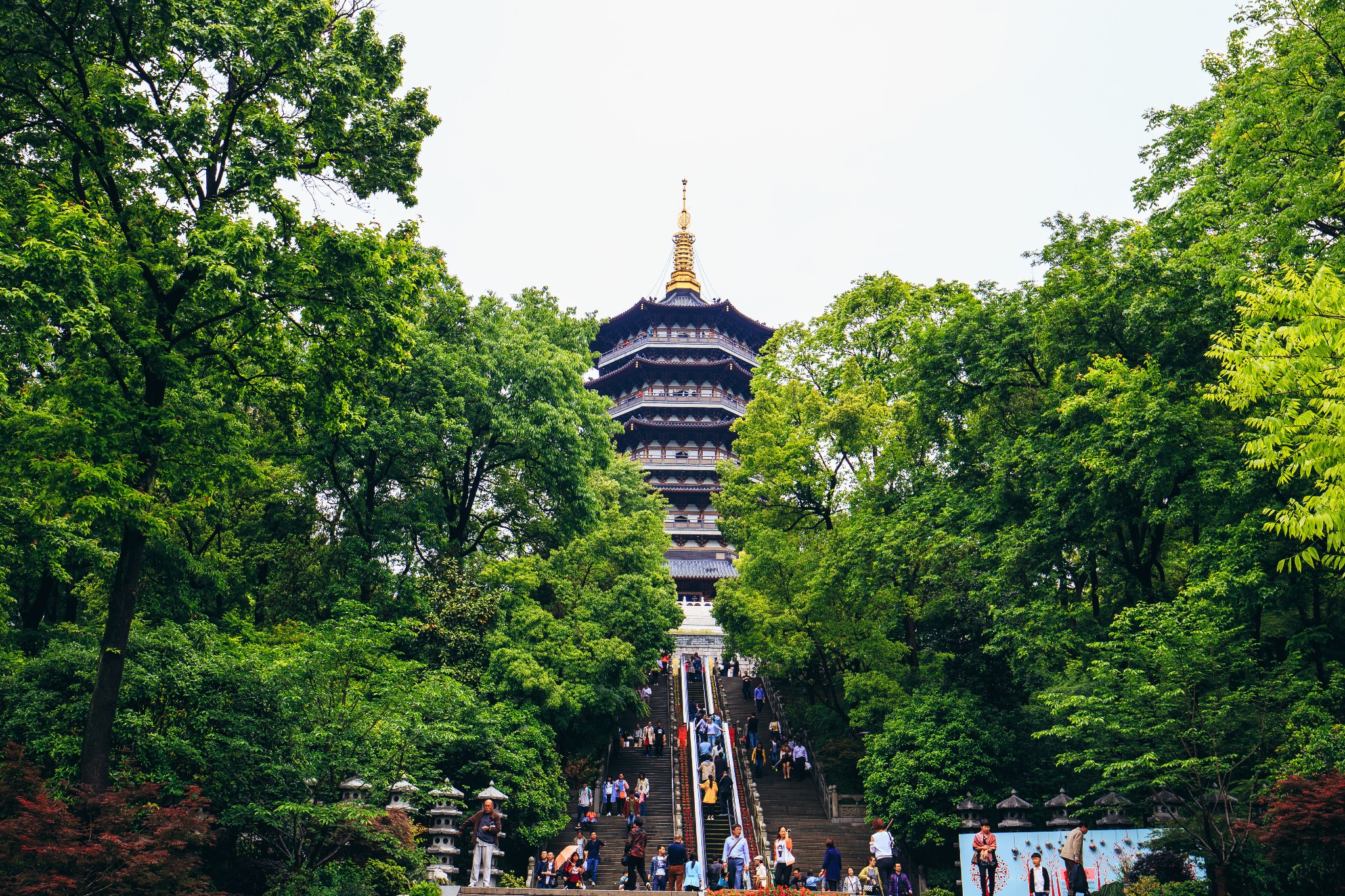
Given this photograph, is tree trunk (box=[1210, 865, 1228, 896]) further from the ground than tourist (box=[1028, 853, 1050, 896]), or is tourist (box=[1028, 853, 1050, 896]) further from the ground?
tree trunk (box=[1210, 865, 1228, 896])

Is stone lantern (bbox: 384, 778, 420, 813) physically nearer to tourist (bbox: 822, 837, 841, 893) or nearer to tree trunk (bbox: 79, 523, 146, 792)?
tree trunk (bbox: 79, 523, 146, 792)

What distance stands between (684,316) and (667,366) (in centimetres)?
425

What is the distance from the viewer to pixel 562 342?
2625 centimetres

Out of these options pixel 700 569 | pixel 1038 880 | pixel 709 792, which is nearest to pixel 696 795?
pixel 709 792

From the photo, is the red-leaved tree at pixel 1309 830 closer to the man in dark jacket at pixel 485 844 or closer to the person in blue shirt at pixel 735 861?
the person in blue shirt at pixel 735 861

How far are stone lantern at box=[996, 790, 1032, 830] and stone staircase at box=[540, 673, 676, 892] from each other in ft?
19.6

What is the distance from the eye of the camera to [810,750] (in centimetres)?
2250

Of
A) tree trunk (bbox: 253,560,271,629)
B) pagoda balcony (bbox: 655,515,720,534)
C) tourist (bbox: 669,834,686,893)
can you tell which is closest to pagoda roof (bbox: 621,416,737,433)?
pagoda balcony (bbox: 655,515,720,534)

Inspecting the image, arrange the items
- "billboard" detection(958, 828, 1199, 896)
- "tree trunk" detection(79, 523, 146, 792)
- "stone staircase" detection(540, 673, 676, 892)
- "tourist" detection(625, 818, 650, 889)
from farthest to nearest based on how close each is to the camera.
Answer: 1. "stone staircase" detection(540, 673, 676, 892)
2. "tourist" detection(625, 818, 650, 889)
3. "billboard" detection(958, 828, 1199, 896)
4. "tree trunk" detection(79, 523, 146, 792)

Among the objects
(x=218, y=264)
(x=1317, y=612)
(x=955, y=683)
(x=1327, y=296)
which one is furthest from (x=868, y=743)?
(x=218, y=264)

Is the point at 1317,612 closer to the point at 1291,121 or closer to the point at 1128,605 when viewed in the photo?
the point at 1128,605

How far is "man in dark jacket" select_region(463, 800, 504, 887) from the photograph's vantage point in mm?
13758

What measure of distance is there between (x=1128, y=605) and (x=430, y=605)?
43.3 feet

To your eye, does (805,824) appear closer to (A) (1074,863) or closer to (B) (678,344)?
(A) (1074,863)
